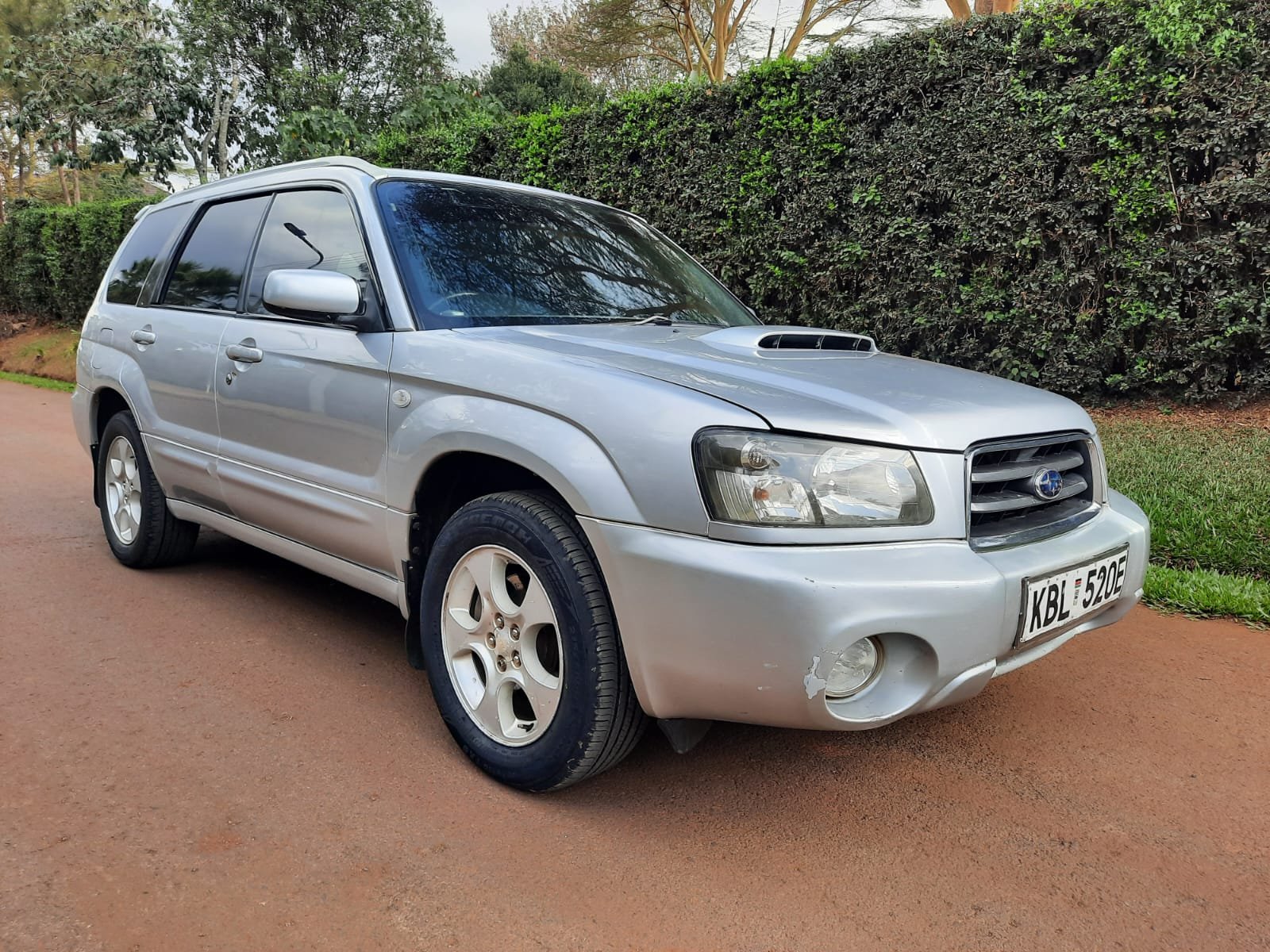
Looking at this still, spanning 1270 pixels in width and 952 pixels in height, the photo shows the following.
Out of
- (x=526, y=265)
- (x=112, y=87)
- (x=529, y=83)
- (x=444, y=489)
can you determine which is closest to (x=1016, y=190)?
(x=526, y=265)

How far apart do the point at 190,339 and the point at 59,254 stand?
17.2m

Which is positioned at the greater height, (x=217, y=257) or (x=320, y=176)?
(x=320, y=176)

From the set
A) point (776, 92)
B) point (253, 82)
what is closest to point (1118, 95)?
point (776, 92)

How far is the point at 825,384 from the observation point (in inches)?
95.4

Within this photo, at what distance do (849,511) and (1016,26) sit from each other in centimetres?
581

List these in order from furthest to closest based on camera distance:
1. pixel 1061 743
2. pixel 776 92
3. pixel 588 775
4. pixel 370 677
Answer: pixel 776 92 → pixel 370 677 → pixel 1061 743 → pixel 588 775

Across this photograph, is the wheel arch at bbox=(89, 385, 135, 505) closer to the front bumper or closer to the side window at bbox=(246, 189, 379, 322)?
the side window at bbox=(246, 189, 379, 322)

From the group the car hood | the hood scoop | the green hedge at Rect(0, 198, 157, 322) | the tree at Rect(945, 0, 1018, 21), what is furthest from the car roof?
the green hedge at Rect(0, 198, 157, 322)

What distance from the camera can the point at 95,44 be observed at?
1778 centimetres

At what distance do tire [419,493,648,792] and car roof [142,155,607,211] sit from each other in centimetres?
148

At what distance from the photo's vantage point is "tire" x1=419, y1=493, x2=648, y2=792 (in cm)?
233

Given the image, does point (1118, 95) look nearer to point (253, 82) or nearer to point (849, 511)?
point (849, 511)

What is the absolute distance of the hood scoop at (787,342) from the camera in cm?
285

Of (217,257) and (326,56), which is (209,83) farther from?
(217,257)
